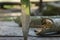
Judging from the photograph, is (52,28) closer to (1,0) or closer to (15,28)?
(15,28)

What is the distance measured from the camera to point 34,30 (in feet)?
3.56

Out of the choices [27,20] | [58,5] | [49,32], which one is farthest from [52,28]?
[58,5]

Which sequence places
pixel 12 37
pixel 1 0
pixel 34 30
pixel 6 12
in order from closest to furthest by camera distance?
pixel 12 37 → pixel 34 30 → pixel 1 0 → pixel 6 12

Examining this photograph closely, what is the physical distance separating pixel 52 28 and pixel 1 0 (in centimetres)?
79

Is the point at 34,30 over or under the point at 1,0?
under

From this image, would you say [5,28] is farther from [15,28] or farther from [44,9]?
[44,9]

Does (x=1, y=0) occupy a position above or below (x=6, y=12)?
above

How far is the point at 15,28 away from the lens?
1139 mm

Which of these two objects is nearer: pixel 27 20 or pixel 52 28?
pixel 27 20

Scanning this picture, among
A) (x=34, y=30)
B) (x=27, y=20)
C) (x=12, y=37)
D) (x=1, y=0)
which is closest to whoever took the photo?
(x=27, y=20)

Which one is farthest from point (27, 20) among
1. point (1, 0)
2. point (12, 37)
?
point (1, 0)

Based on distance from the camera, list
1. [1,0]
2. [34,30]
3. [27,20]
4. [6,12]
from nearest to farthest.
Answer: [27,20] → [34,30] → [1,0] → [6,12]

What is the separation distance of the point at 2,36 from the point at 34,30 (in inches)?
7.1

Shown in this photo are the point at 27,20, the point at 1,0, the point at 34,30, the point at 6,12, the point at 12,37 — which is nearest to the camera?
the point at 27,20
